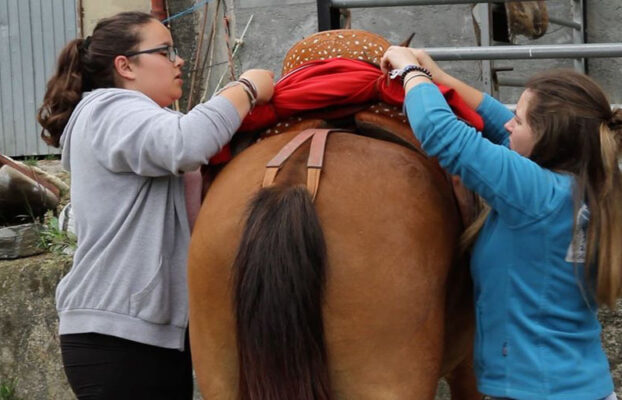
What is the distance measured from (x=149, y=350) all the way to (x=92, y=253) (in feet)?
0.98

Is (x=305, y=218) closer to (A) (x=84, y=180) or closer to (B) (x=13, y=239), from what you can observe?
(A) (x=84, y=180)


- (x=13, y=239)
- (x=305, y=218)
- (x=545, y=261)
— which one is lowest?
(x=13, y=239)

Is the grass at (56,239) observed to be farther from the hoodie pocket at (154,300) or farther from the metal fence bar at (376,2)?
the hoodie pocket at (154,300)

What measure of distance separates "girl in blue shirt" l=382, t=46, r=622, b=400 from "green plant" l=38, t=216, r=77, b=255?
2789 mm

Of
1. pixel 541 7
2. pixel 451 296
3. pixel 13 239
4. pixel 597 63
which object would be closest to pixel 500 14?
pixel 541 7

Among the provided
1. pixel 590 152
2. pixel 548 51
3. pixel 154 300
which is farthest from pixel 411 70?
pixel 548 51

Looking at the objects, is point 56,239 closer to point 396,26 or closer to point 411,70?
point 396,26

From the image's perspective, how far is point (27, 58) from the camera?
7719mm

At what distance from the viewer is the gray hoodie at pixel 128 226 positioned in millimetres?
2396

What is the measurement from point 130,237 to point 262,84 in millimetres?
532

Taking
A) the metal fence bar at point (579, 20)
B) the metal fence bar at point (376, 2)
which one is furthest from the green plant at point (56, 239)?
the metal fence bar at point (579, 20)

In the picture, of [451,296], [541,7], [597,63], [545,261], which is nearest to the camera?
[545,261]

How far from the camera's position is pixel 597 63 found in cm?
630

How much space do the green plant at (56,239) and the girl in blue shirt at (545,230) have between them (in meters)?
2.79
